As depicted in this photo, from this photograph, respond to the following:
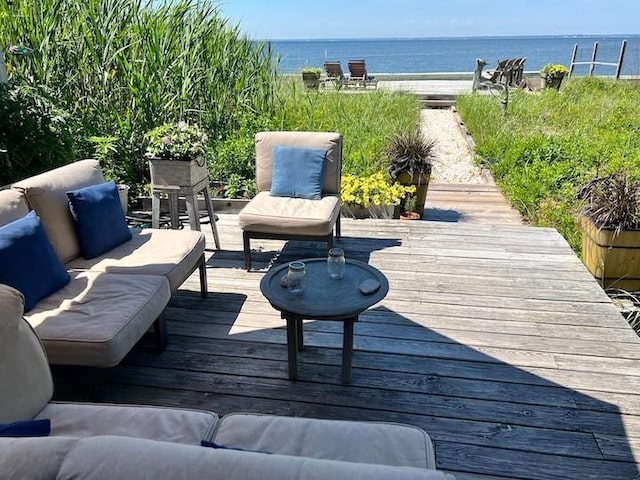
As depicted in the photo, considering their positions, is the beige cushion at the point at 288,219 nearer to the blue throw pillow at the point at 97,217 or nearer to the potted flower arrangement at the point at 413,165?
the blue throw pillow at the point at 97,217

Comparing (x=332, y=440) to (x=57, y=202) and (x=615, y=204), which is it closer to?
(x=57, y=202)

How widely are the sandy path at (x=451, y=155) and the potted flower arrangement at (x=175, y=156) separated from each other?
145 inches

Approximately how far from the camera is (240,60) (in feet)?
18.1

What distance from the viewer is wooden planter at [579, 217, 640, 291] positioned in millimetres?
3107

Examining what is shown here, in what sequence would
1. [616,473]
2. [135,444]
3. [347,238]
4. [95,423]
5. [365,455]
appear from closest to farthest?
[135,444], [365,455], [95,423], [616,473], [347,238]

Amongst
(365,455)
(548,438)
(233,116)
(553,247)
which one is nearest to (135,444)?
(365,455)

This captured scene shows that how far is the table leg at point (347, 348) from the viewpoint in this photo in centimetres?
205

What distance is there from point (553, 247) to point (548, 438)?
83.7 inches

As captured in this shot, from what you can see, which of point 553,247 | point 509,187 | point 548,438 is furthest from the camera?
point 509,187

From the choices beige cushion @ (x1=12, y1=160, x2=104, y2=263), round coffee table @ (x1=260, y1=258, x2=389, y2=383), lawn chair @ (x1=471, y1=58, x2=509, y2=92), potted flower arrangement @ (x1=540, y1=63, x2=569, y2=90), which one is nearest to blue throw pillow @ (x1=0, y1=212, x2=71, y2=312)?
beige cushion @ (x1=12, y1=160, x2=104, y2=263)

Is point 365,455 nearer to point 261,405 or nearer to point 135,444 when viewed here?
point 135,444

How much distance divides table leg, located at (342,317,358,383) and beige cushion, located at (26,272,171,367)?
2.91 ft

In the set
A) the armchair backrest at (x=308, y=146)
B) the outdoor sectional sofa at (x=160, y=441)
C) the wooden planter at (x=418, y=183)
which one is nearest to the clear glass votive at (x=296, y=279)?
the outdoor sectional sofa at (x=160, y=441)

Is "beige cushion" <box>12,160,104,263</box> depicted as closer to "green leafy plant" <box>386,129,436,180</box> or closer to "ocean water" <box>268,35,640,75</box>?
"green leafy plant" <box>386,129,436,180</box>
